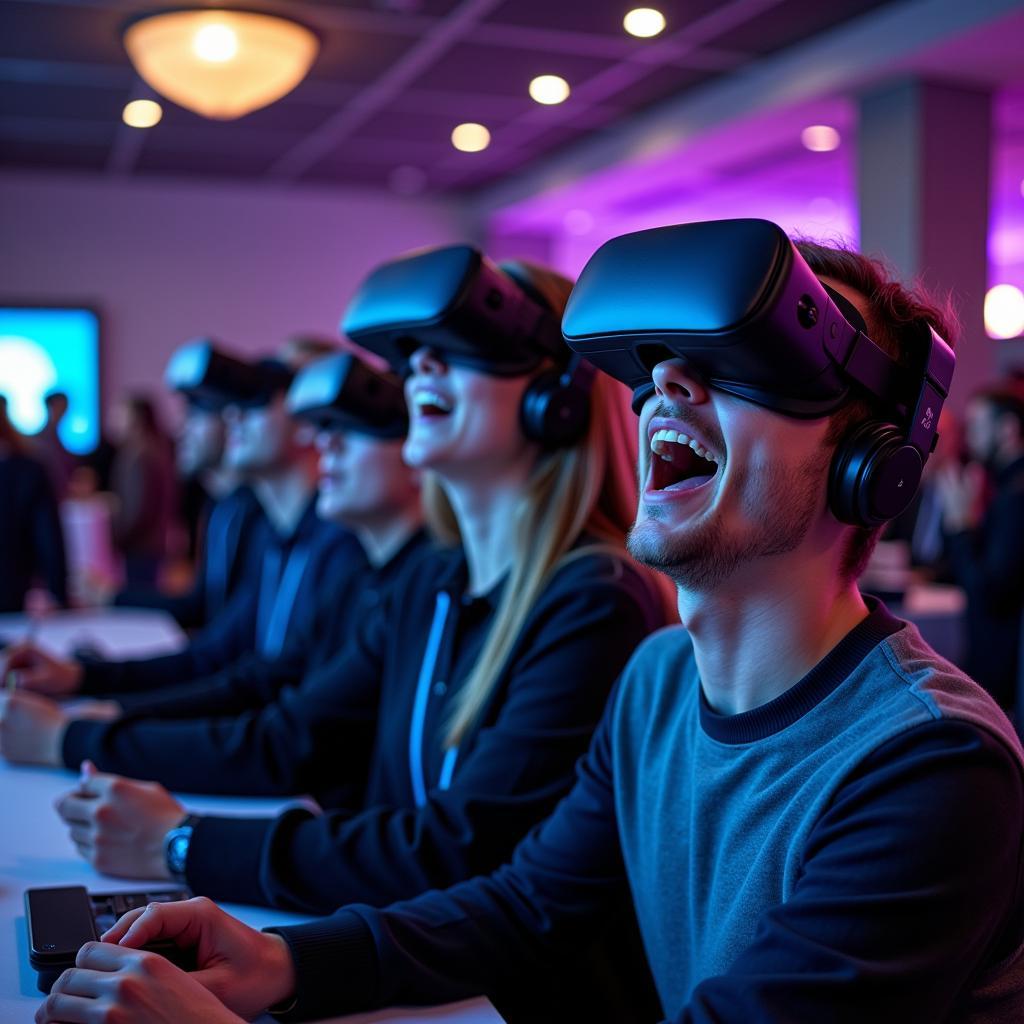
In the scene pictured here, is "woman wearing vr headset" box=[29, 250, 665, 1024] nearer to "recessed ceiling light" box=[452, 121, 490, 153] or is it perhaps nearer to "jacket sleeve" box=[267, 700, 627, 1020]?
"jacket sleeve" box=[267, 700, 627, 1020]

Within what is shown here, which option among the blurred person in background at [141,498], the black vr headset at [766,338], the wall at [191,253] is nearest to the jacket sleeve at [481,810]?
the black vr headset at [766,338]

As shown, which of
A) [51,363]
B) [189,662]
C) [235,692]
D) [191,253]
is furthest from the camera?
[191,253]

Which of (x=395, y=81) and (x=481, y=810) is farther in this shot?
(x=395, y=81)

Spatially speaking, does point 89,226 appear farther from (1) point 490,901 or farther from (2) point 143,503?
(1) point 490,901

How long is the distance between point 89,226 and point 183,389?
18.9ft

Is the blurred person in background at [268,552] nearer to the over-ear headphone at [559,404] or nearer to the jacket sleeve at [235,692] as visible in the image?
the jacket sleeve at [235,692]

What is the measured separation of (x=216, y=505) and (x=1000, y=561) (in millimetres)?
2514

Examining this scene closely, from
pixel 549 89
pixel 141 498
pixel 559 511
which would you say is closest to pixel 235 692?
pixel 559 511

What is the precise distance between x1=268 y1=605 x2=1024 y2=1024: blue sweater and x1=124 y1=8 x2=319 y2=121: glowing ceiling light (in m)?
4.26

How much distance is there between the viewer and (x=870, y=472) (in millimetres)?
957

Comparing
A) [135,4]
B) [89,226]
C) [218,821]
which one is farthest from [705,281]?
[89,226]

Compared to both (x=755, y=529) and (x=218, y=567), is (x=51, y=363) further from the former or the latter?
(x=755, y=529)

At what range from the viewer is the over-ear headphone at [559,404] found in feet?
5.19

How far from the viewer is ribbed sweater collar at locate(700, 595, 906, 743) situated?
38.1 inches
